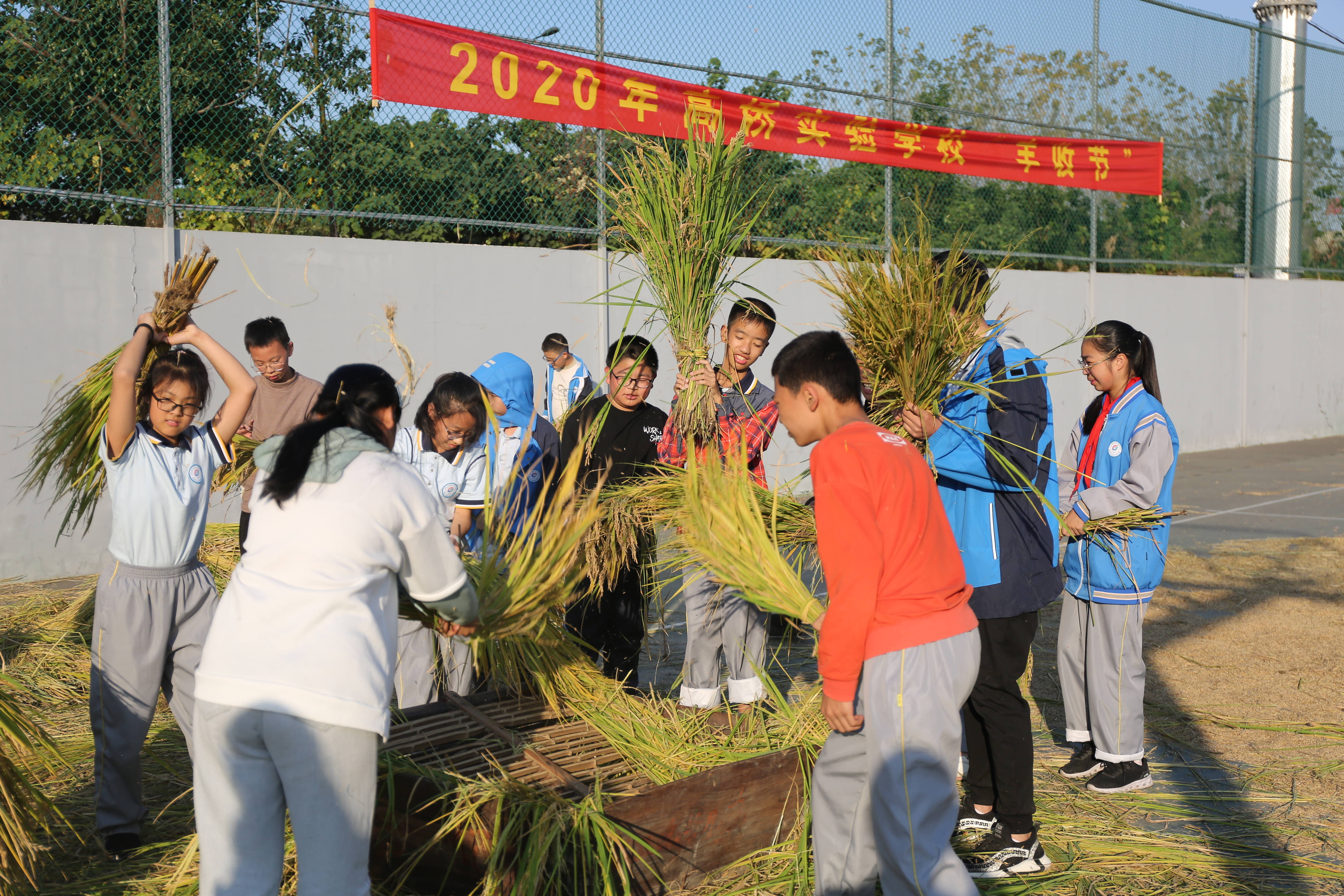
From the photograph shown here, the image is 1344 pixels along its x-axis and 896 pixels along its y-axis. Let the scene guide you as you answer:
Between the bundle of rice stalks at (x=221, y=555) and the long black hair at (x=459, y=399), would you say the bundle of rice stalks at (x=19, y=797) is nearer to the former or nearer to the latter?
the long black hair at (x=459, y=399)

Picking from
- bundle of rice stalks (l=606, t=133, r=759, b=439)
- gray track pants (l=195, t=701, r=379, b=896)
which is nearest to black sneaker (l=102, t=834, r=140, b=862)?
gray track pants (l=195, t=701, r=379, b=896)

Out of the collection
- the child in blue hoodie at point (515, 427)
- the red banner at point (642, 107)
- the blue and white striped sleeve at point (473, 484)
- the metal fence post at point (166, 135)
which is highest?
the red banner at point (642, 107)

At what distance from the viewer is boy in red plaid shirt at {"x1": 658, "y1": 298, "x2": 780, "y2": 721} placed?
377cm

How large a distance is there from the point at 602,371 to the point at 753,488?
511cm

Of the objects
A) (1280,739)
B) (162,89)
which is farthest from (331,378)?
(162,89)

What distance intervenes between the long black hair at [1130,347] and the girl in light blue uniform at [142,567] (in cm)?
284

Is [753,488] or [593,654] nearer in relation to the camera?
[753,488]

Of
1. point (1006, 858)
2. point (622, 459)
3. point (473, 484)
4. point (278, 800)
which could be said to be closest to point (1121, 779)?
point (1006, 858)

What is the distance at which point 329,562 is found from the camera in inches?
78.2

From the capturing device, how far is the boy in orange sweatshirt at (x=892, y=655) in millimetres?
2225

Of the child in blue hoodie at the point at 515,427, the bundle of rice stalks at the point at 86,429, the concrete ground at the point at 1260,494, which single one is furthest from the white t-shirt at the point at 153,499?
the concrete ground at the point at 1260,494

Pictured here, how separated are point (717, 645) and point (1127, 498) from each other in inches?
60.4

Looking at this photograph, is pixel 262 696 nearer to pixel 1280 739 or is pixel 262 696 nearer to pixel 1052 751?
pixel 1052 751

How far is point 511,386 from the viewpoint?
4.37 m
